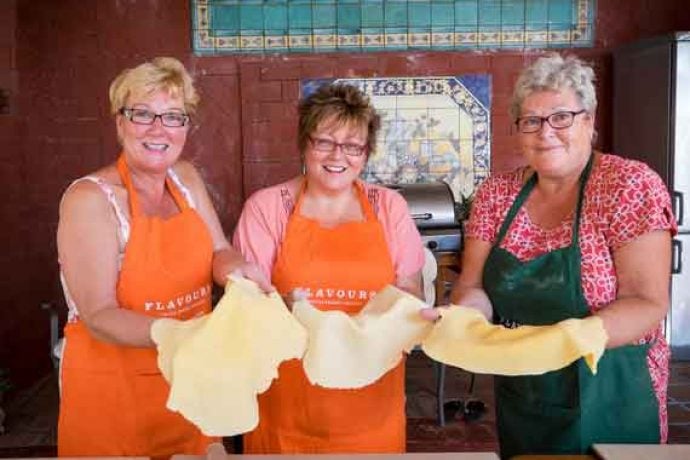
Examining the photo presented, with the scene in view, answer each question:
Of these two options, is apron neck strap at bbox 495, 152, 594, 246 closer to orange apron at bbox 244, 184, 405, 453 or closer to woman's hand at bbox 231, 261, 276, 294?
orange apron at bbox 244, 184, 405, 453

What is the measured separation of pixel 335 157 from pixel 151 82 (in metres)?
0.51

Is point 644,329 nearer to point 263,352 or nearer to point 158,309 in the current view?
point 263,352

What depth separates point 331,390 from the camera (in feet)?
6.44

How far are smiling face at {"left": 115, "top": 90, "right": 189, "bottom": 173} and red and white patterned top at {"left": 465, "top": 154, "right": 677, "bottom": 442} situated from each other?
87 cm

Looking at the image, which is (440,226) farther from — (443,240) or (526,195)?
(526,195)

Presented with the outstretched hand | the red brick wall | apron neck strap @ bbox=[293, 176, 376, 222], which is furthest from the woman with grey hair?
the red brick wall

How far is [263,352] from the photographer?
147 cm

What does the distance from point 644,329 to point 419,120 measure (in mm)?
3352

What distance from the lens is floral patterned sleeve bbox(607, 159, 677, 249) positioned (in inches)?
62.7

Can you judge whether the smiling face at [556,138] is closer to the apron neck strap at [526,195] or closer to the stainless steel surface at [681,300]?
the apron neck strap at [526,195]

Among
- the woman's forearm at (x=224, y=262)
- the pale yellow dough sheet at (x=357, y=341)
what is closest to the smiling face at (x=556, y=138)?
the pale yellow dough sheet at (x=357, y=341)

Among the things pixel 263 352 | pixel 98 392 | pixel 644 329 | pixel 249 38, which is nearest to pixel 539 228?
pixel 644 329

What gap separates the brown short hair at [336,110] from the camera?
6.36 ft

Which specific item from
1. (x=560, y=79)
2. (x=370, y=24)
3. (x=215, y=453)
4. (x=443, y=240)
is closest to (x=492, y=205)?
(x=560, y=79)
